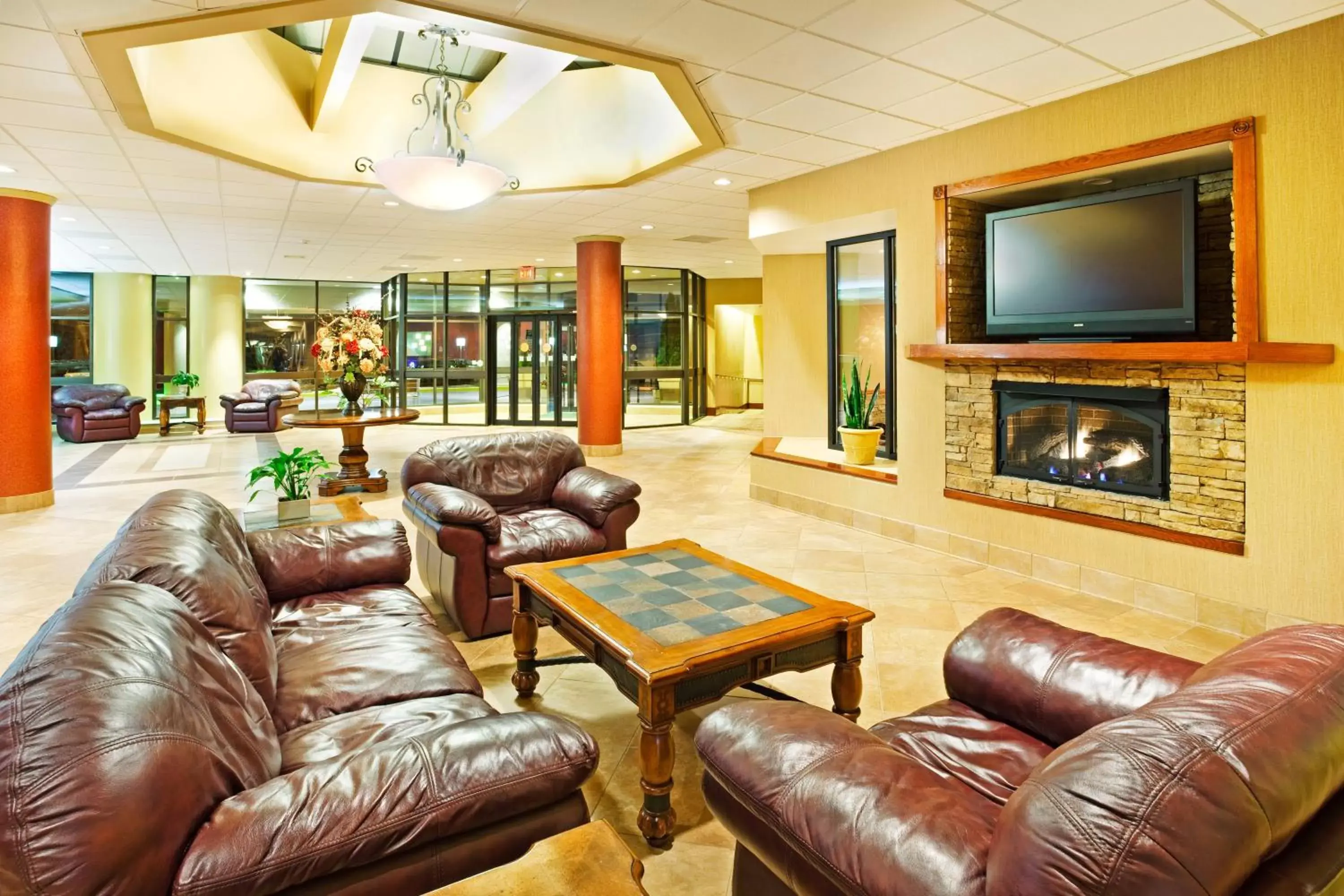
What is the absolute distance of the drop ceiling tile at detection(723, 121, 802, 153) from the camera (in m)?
5.34

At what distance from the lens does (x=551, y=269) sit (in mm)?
14359

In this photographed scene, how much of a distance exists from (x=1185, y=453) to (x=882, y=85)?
107 inches

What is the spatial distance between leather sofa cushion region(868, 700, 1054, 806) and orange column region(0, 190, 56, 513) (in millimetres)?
8235

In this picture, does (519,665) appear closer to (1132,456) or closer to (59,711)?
(59,711)

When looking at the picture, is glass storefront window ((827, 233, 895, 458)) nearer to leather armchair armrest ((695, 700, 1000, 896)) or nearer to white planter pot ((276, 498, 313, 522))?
white planter pot ((276, 498, 313, 522))

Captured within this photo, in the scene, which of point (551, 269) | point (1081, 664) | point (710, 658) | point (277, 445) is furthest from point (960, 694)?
point (551, 269)

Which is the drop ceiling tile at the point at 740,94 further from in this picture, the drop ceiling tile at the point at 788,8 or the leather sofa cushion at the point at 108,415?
the leather sofa cushion at the point at 108,415

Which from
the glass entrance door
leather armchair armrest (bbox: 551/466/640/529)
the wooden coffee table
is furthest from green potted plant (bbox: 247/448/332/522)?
the glass entrance door

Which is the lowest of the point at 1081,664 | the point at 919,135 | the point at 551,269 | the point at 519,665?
the point at 519,665

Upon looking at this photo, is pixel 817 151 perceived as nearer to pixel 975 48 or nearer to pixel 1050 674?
pixel 975 48

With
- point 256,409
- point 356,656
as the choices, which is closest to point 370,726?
point 356,656

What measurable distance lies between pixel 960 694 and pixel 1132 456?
129 inches

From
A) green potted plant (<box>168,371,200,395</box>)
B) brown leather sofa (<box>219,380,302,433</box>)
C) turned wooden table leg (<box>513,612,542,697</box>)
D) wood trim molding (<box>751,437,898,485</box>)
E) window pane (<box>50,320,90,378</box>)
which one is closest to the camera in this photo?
turned wooden table leg (<box>513,612,542,697</box>)

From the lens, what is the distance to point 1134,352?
431 centimetres
